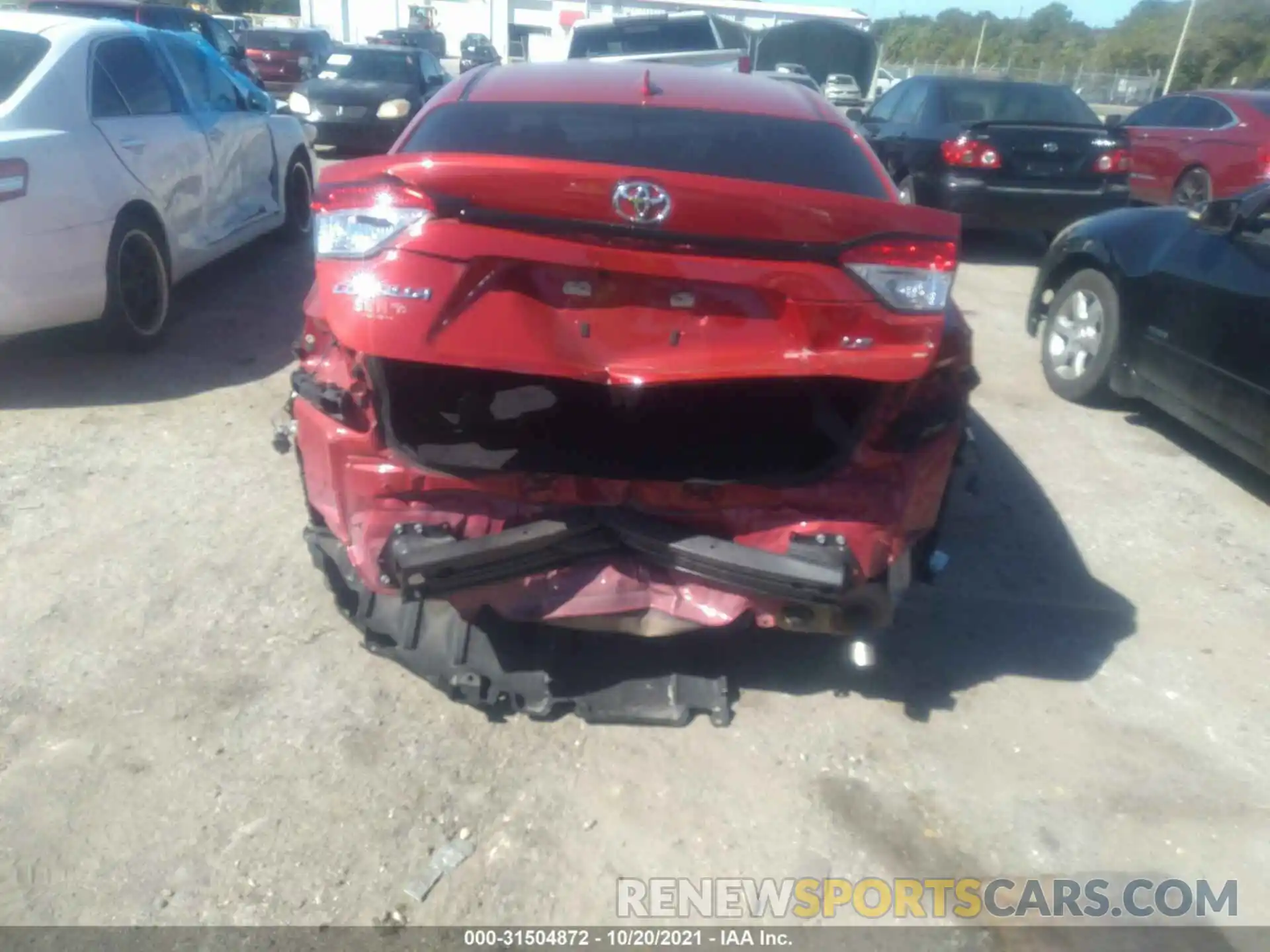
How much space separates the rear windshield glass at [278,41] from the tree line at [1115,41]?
20.6 m

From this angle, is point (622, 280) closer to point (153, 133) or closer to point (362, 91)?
point (153, 133)

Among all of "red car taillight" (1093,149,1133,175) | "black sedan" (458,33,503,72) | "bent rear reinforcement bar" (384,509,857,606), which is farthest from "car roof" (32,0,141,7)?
"black sedan" (458,33,503,72)

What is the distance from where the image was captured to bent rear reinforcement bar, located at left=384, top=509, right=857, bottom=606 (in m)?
2.70

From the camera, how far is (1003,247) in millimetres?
10625

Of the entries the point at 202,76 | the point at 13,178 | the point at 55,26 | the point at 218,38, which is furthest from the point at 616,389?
the point at 218,38

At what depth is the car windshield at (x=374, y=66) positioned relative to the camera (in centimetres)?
1502

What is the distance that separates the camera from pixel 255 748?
2.89 m

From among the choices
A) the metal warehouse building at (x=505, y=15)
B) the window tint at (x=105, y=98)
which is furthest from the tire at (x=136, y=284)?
the metal warehouse building at (x=505, y=15)

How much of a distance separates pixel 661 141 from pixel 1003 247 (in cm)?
830

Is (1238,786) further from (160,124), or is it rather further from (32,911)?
(160,124)

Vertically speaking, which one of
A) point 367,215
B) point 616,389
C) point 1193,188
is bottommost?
Answer: point 1193,188

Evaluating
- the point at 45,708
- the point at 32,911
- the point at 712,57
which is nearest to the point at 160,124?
the point at 45,708

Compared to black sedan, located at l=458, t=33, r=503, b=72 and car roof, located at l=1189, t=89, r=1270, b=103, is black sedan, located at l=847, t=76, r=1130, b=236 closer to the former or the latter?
car roof, located at l=1189, t=89, r=1270, b=103

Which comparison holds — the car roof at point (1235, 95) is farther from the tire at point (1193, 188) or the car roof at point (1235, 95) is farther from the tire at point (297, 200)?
the tire at point (297, 200)
